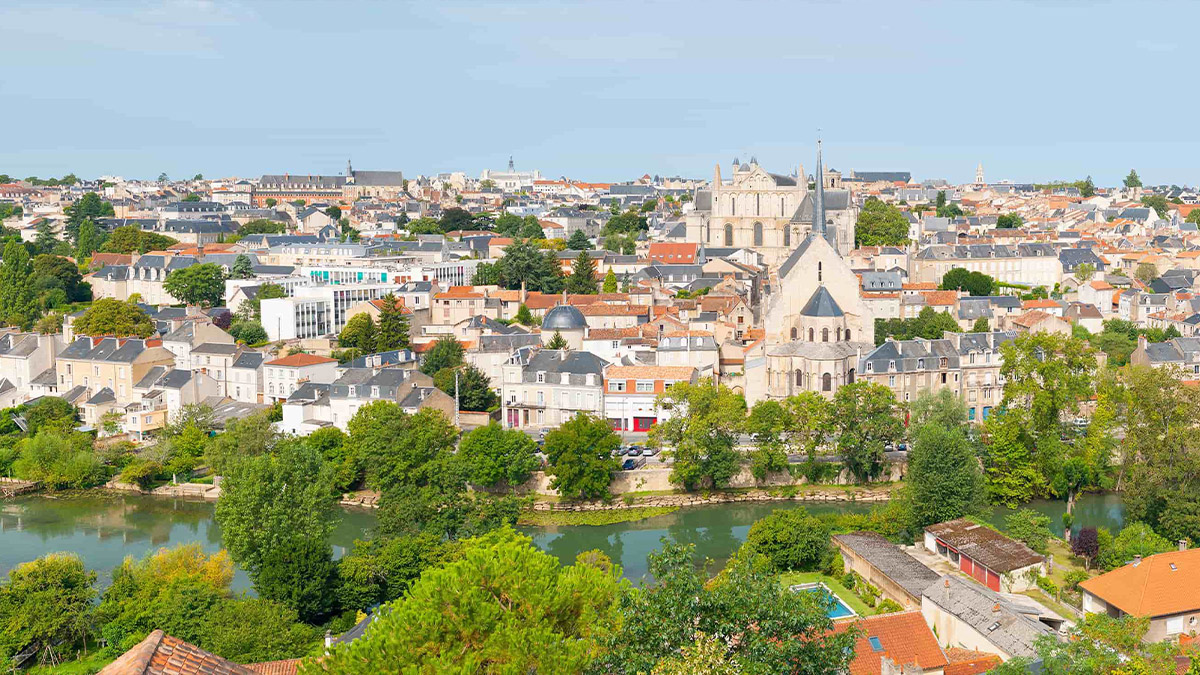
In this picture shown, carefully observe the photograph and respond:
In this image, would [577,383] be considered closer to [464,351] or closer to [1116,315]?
[464,351]

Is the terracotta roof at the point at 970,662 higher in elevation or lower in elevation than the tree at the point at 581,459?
lower

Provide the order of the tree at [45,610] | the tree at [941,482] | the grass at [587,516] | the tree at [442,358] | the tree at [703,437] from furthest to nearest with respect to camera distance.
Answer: the tree at [442,358] < the tree at [703,437] < the grass at [587,516] < the tree at [941,482] < the tree at [45,610]

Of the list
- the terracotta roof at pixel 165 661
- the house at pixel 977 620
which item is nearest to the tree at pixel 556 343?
the house at pixel 977 620

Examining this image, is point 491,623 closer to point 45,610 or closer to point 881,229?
point 45,610

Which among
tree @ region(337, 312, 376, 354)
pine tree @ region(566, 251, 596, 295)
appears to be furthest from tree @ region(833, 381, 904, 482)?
pine tree @ region(566, 251, 596, 295)

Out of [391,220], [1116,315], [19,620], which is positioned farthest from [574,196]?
[19,620]

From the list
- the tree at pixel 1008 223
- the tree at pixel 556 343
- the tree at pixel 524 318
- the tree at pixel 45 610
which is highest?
the tree at pixel 1008 223

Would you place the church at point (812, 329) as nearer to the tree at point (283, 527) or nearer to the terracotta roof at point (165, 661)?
the tree at point (283, 527)
